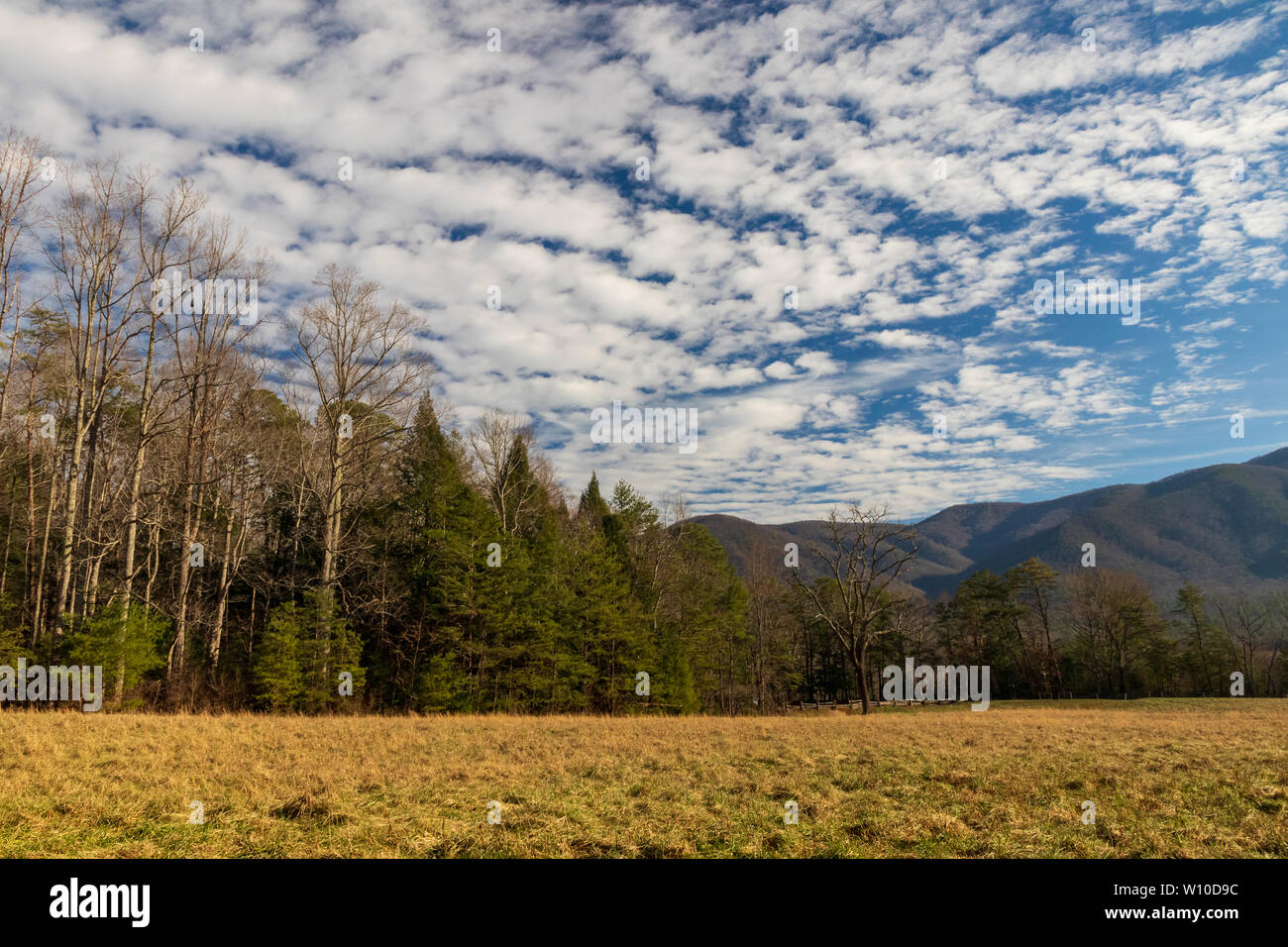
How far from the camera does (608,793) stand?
30.3ft

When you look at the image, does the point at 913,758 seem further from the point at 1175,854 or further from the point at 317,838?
the point at 317,838

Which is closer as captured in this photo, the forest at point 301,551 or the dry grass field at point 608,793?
the dry grass field at point 608,793

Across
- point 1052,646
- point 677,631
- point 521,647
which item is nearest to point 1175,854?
point 521,647

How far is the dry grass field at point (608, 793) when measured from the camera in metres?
6.64

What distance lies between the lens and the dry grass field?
6.64 m

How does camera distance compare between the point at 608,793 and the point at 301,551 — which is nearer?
the point at 608,793

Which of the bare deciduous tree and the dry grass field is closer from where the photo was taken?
the dry grass field

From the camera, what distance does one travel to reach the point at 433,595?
100 feet

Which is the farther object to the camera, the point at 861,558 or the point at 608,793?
the point at 861,558

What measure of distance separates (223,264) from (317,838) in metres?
25.4

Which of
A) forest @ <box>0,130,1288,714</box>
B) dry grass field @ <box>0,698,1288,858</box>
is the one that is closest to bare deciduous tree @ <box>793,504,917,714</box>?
forest @ <box>0,130,1288,714</box>

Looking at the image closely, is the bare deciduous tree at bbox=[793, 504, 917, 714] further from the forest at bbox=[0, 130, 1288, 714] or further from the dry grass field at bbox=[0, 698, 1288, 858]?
the dry grass field at bbox=[0, 698, 1288, 858]

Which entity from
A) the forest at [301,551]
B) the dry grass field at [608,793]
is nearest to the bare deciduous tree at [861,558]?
the forest at [301,551]

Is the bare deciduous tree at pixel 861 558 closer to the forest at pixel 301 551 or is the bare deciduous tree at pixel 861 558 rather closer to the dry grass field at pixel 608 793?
the forest at pixel 301 551
